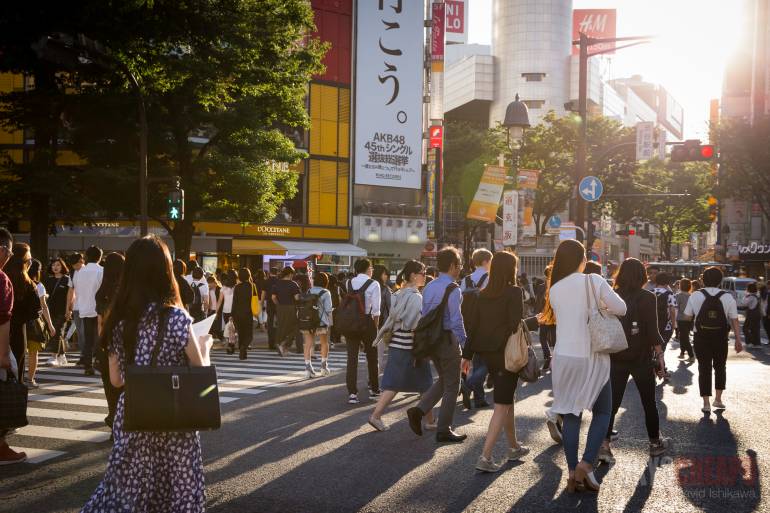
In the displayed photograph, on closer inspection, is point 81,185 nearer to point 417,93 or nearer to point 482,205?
point 482,205

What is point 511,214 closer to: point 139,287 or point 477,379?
point 477,379

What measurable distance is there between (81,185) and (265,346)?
325 inches

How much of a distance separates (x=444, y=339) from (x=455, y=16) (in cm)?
9531

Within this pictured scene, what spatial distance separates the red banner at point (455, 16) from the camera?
9638 cm

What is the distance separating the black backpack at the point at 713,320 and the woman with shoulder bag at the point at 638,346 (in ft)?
8.93

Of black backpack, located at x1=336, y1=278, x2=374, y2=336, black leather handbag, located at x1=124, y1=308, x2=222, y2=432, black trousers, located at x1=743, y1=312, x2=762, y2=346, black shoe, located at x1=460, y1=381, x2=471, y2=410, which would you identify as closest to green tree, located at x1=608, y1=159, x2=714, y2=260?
black trousers, located at x1=743, y1=312, x2=762, y2=346

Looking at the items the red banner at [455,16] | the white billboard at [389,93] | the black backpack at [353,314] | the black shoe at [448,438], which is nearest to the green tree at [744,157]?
the white billboard at [389,93]

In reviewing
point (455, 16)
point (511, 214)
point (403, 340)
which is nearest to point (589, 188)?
point (511, 214)

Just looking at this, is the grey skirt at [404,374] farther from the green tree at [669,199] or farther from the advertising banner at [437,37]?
the advertising banner at [437,37]

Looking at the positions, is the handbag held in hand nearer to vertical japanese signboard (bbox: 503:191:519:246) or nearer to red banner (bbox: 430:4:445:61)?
vertical japanese signboard (bbox: 503:191:519:246)

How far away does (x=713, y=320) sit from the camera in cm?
953

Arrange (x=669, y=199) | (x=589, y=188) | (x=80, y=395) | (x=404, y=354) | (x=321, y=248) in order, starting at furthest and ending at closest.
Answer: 1. (x=669, y=199)
2. (x=321, y=248)
3. (x=589, y=188)
4. (x=80, y=395)
5. (x=404, y=354)

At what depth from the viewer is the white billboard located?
47.4 meters

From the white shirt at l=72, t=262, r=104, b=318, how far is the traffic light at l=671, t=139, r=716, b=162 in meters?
13.8
